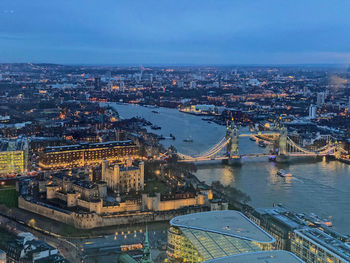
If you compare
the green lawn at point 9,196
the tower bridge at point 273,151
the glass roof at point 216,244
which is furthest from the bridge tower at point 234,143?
the glass roof at point 216,244

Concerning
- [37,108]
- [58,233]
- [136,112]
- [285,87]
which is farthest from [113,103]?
[58,233]

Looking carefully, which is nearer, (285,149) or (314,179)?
(314,179)

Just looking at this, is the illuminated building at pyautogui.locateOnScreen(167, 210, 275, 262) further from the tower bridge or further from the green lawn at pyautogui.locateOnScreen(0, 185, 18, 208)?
the tower bridge

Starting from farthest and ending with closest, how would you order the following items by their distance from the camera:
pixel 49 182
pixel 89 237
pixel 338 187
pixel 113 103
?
1. pixel 113 103
2. pixel 338 187
3. pixel 49 182
4. pixel 89 237

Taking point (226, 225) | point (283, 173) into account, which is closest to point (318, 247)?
point (226, 225)

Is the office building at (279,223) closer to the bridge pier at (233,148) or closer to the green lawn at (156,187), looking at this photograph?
the green lawn at (156,187)

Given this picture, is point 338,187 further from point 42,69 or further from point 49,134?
point 42,69

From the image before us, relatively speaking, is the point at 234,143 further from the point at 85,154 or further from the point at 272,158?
the point at 85,154
